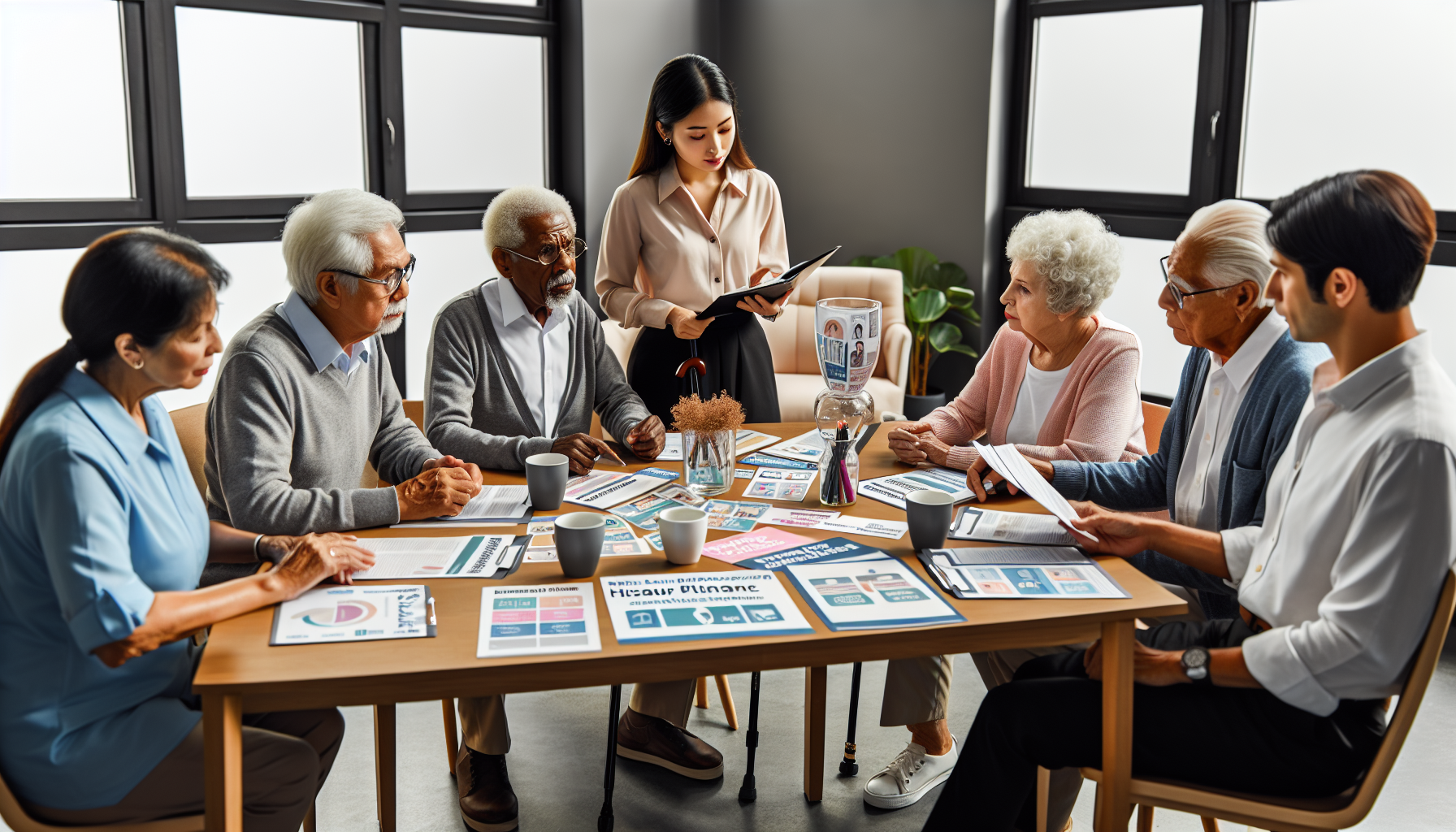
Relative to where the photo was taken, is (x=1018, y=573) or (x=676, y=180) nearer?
(x=1018, y=573)

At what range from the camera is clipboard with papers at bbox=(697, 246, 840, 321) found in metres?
2.83

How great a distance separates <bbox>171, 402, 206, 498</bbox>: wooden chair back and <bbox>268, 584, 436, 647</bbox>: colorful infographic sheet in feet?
2.91

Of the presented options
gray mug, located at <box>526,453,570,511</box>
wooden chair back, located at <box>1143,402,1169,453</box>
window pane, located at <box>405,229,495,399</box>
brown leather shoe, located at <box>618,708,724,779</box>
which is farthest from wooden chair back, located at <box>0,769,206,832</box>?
window pane, located at <box>405,229,495,399</box>

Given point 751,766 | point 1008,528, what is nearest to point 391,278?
point 1008,528

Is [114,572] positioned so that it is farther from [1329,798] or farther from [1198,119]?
[1198,119]

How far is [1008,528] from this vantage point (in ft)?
6.85

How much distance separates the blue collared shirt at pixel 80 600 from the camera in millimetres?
1478

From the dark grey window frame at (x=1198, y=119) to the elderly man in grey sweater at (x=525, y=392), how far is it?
2.82 m

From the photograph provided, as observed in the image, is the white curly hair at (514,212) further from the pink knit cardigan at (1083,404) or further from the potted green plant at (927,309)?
the potted green plant at (927,309)

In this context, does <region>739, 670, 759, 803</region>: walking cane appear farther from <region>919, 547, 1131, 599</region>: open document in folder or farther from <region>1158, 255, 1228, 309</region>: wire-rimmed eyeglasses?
<region>1158, 255, 1228, 309</region>: wire-rimmed eyeglasses

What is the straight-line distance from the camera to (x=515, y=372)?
8.86ft

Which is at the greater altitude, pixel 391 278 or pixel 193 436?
pixel 391 278

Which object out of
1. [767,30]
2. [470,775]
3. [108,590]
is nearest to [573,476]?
[470,775]

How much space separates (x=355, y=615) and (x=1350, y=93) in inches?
158
